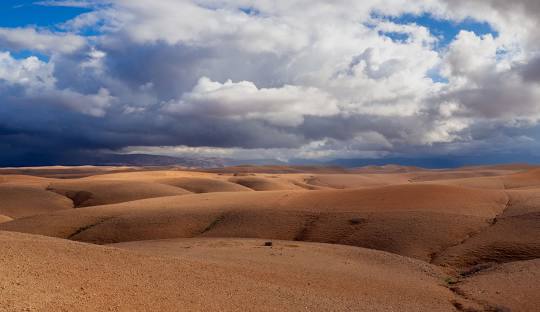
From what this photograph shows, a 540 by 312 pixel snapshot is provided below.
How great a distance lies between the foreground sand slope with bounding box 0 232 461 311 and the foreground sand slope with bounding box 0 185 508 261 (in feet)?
23.1

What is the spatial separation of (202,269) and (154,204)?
86.6 ft

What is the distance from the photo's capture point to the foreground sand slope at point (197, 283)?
494 inches

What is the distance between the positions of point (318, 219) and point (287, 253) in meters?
10.0

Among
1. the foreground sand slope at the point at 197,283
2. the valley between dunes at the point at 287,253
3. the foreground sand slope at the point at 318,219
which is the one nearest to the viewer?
the foreground sand slope at the point at 197,283

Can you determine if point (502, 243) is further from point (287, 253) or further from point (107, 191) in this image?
point (107, 191)

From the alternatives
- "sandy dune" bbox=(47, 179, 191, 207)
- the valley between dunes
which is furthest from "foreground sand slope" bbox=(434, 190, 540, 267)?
"sandy dune" bbox=(47, 179, 191, 207)

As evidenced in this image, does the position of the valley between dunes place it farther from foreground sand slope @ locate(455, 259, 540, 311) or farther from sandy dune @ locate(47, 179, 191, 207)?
sandy dune @ locate(47, 179, 191, 207)

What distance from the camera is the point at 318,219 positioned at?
3406cm

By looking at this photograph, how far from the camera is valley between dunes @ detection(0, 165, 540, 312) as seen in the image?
45.7 feet

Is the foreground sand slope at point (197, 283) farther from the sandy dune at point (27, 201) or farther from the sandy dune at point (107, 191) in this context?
the sandy dune at point (107, 191)

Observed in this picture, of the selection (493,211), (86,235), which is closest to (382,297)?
(493,211)

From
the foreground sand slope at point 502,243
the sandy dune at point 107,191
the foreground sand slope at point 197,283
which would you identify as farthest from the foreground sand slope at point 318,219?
the sandy dune at point 107,191

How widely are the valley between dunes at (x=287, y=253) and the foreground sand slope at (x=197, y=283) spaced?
0.16ft

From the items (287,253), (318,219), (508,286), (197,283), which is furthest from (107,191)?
(508,286)
